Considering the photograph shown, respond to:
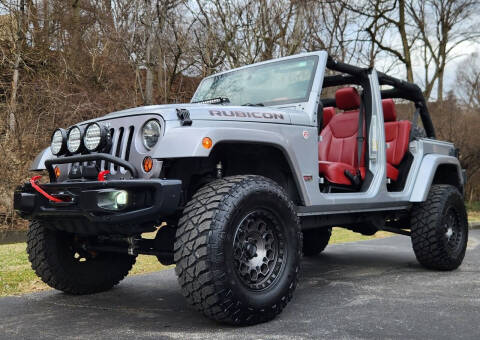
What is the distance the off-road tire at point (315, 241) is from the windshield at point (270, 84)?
2332mm

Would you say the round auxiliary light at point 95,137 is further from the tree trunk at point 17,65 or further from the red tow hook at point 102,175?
the tree trunk at point 17,65

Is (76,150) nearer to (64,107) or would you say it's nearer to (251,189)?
(251,189)

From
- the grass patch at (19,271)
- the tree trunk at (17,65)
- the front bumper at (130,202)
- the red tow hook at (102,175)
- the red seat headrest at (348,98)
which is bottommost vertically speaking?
the grass patch at (19,271)

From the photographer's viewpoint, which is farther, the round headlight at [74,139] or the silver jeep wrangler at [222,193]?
the round headlight at [74,139]

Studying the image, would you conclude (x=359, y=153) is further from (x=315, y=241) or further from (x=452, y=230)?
(x=315, y=241)

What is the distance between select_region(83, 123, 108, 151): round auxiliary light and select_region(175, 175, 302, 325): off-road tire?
2.60ft

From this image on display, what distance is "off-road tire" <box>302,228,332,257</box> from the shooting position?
6.71 m

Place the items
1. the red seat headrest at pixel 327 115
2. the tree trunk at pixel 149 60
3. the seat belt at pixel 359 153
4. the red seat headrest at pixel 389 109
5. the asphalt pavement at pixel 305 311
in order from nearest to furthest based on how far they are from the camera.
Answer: the asphalt pavement at pixel 305 311 < the seat belt at pixel 359 153 < the red seat headrest at pixel 389 109 < the red seat headrest at pixel 327 115 < the tree trunk at pixel 149 60

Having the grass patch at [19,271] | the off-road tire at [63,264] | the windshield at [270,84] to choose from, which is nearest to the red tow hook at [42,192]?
the off-road tire at [63,264]

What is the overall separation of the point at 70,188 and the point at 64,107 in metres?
10.3

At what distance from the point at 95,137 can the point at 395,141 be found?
3678mm

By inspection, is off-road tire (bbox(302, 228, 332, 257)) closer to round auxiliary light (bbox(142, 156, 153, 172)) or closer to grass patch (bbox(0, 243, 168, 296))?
grass patch (bbox(0, 243, 168, 296))

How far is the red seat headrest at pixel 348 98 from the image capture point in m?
5.65

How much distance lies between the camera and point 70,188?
3.43 meters
